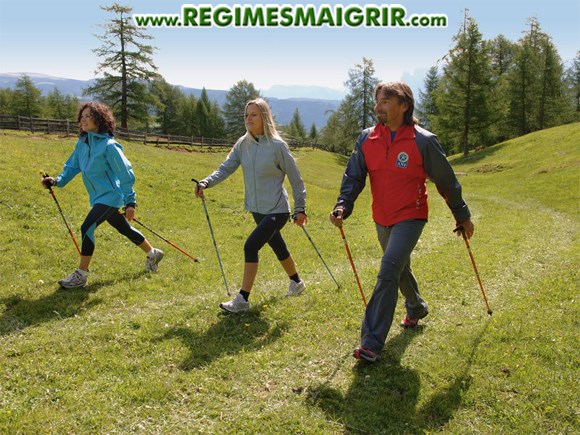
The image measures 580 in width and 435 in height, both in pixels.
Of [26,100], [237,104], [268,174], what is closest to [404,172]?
[268,174]

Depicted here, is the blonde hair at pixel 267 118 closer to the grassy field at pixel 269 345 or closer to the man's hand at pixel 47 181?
the grassy field at pixel 269 345

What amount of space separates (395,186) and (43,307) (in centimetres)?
641

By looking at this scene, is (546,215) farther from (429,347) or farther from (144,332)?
(144,332)

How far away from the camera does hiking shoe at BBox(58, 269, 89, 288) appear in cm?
876

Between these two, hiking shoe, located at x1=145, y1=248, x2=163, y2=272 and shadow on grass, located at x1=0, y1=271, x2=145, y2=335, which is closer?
shadow on grass, located at x1=0, y1=271, x2=145, y2=335

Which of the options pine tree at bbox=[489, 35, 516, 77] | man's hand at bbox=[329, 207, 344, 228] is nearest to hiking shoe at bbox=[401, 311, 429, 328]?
man's hand at bbox=[329, 207, 344, 228]

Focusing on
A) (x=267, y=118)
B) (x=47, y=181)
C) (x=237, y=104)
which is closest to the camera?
(x=267, y=118)

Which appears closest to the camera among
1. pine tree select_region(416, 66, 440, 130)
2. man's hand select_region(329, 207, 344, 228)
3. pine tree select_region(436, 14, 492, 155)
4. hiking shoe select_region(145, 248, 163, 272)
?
man's hand select_region(329, 207, 344, 228)

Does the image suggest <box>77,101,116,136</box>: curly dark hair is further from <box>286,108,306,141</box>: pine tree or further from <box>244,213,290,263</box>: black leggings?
<box>286,108,306,141</box>: pine tree

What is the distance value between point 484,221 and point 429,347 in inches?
563

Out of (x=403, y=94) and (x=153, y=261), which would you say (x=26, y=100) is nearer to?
(x=153, y=261)

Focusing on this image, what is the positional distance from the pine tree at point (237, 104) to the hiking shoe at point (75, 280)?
79465mm

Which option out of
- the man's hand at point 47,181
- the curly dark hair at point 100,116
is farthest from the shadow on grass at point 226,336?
the man's hand at point 47,181

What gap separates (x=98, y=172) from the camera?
8.54 metres
